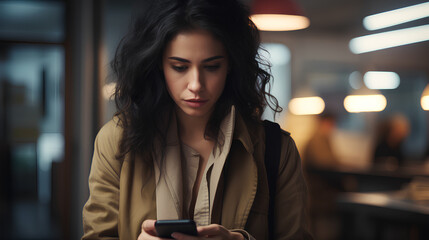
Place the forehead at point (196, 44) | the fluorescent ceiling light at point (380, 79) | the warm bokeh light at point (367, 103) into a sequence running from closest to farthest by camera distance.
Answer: the forehead at point (196, 44), the warm bokeh light at point (367, 103), the fluorescent ceiling light at point (380, 79)

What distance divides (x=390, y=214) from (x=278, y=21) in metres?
2.16

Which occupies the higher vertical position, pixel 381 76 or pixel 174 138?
pixel 381 76

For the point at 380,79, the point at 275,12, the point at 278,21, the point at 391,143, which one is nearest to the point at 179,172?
the point at 275,12

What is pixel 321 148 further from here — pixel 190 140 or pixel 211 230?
pixel 211 230

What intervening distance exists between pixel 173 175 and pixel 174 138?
0.13m

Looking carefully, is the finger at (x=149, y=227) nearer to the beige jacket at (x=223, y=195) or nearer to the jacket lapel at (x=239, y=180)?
the beige jacket at (x=223, y=195)

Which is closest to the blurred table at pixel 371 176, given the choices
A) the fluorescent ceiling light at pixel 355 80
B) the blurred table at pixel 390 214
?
the blurred table at pixel 390 214

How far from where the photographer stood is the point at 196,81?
1.24m

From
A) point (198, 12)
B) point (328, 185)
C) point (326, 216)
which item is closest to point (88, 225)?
point (198, 12)

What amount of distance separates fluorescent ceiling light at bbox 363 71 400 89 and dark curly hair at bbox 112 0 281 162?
7.72 meters

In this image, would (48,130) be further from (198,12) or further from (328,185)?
(198,12)

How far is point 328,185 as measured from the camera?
21.8 feet

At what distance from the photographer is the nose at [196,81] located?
1242mm

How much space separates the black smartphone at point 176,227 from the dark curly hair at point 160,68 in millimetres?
270
